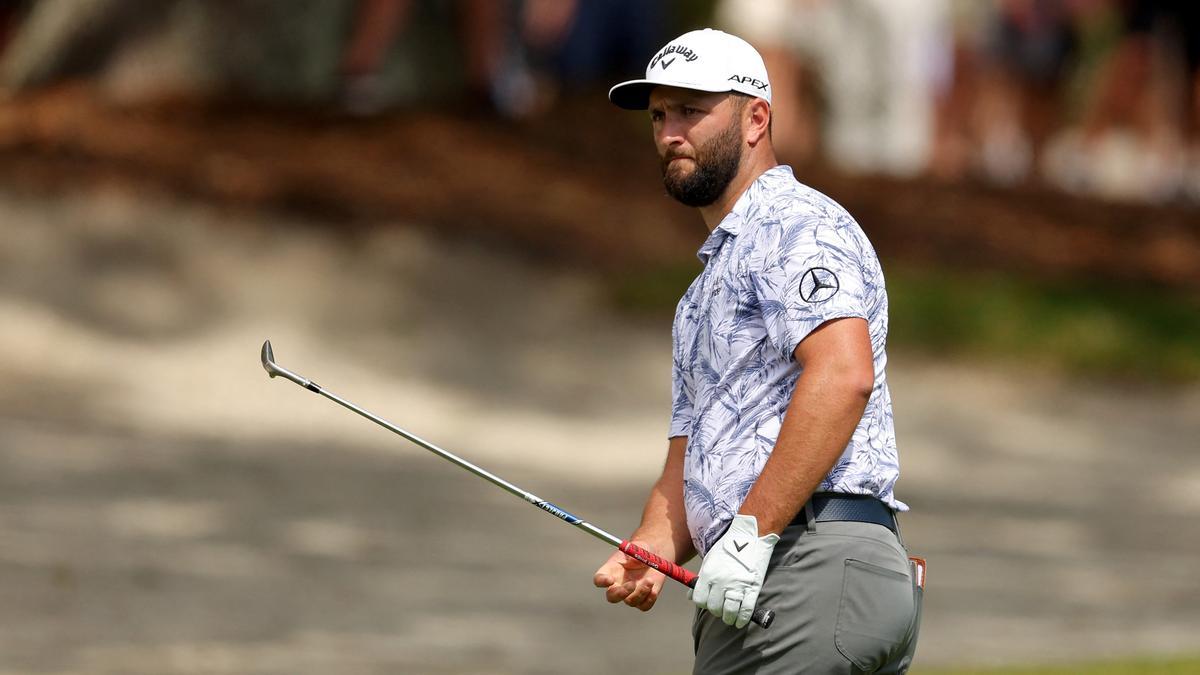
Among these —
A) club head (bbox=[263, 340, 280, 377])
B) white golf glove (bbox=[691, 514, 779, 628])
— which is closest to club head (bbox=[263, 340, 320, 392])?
club head (bbox=[263, 340, 280, 377])

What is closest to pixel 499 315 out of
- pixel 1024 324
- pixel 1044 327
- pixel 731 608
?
pixel 1024 324

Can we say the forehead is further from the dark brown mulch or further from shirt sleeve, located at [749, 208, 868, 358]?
the dark brown mulch

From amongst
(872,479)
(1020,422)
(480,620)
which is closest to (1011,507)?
(1020,422)

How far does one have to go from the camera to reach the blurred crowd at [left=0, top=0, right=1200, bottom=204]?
18.3m

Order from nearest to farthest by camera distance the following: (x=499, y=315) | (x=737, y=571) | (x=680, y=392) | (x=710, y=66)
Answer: (x=737, y=571), (x=710, y=66), (x=680, y=392), (x=499, y=315)

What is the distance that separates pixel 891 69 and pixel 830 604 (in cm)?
1828

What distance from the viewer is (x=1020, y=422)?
50.2 ft

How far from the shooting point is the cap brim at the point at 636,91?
376 centimetres

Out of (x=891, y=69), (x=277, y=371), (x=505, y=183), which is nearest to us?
(x=277, y=371)

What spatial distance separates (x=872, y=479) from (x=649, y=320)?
40.7 feet

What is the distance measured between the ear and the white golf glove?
2.67 ft

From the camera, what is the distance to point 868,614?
3600mm

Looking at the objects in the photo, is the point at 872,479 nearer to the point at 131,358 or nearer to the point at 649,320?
the point at 131,358

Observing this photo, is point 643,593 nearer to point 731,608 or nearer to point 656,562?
point 656,562
